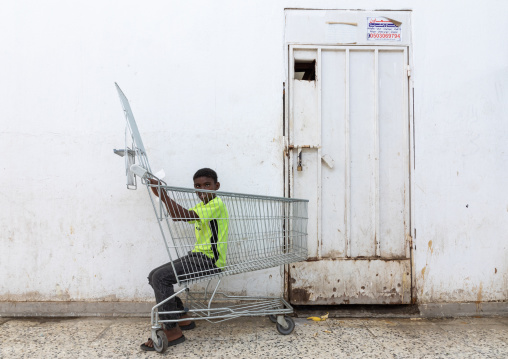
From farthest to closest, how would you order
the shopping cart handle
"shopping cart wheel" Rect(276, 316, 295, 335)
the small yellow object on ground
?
the small yellow object on ground
"shopping cart wheel" Rect(276, 316, 295, 335)
the shopping cart handle

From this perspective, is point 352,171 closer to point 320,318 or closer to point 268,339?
point 320,318

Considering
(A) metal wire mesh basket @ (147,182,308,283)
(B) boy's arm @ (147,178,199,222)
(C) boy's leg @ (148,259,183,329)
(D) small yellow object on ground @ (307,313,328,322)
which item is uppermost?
(B) boy's arm @ (147,178,199,222)

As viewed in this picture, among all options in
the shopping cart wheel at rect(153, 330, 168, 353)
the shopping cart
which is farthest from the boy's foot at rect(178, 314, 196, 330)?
the shopping cart wheel at rect(153, 330, 168, 353)

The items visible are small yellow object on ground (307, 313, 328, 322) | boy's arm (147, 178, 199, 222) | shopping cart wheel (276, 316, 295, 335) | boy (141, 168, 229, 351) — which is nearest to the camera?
boy's arm (147, 178, 199, 222)

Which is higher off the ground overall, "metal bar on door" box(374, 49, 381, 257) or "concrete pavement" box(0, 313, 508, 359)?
"metal bar on door" box(374, 49, 381, 257)

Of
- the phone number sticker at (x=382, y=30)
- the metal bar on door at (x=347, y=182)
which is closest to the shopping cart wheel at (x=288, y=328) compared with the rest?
the metal bar on door at (x=347, y=182)

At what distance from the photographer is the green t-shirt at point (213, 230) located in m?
2.78

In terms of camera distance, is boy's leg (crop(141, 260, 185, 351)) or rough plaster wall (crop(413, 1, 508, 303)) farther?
rough plaster wall (crop(413, 1, 508, 303))

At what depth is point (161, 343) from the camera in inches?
108

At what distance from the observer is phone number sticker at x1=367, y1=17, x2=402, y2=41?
357 cm

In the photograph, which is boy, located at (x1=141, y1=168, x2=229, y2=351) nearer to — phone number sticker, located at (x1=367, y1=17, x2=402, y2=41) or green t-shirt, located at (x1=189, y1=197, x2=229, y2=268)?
green t-shirt, located at (x1=189, y1=197, x2=229, y2=268)

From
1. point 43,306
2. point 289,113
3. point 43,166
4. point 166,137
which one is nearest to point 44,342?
point 43,306

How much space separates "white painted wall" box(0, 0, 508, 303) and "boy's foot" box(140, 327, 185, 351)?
73 cm

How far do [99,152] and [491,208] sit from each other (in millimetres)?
4135
